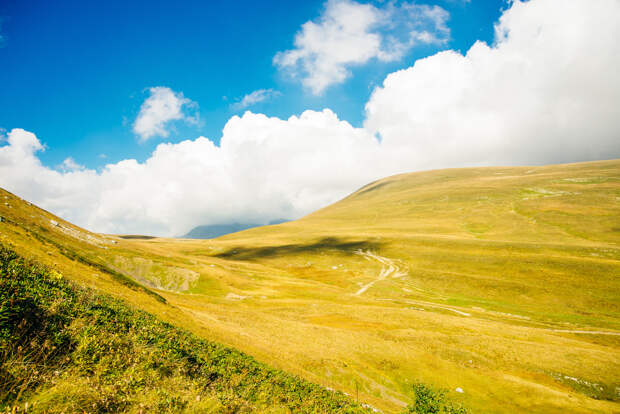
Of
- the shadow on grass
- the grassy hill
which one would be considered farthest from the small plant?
the shadow on grass

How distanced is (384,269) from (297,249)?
2497 inches

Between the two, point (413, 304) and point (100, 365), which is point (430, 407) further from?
point (413, 304)

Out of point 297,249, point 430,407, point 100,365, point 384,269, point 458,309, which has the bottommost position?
point 458,309

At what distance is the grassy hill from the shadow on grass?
194 cm

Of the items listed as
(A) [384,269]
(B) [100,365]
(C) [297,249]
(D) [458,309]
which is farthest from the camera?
(C) [297,249]

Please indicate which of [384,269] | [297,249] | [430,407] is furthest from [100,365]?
[297,249]

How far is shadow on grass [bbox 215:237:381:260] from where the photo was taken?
165 meters

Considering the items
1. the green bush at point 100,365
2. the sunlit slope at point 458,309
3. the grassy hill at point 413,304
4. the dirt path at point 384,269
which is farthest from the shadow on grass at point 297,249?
the green bush at point 100,365

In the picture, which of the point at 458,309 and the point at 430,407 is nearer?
the point at 430,407

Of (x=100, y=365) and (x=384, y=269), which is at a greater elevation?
(x=100, y=365)

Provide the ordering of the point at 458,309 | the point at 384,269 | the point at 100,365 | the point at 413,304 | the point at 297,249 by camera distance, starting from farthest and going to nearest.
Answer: the point at 297,249 < the point at 384,269 < the point at 413,304 < the point at 458,309 < the point at 100,365

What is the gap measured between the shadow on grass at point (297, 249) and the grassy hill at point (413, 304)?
1.94 metres

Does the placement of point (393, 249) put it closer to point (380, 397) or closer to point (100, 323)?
point (380, 397)

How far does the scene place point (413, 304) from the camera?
80938 millimetres
